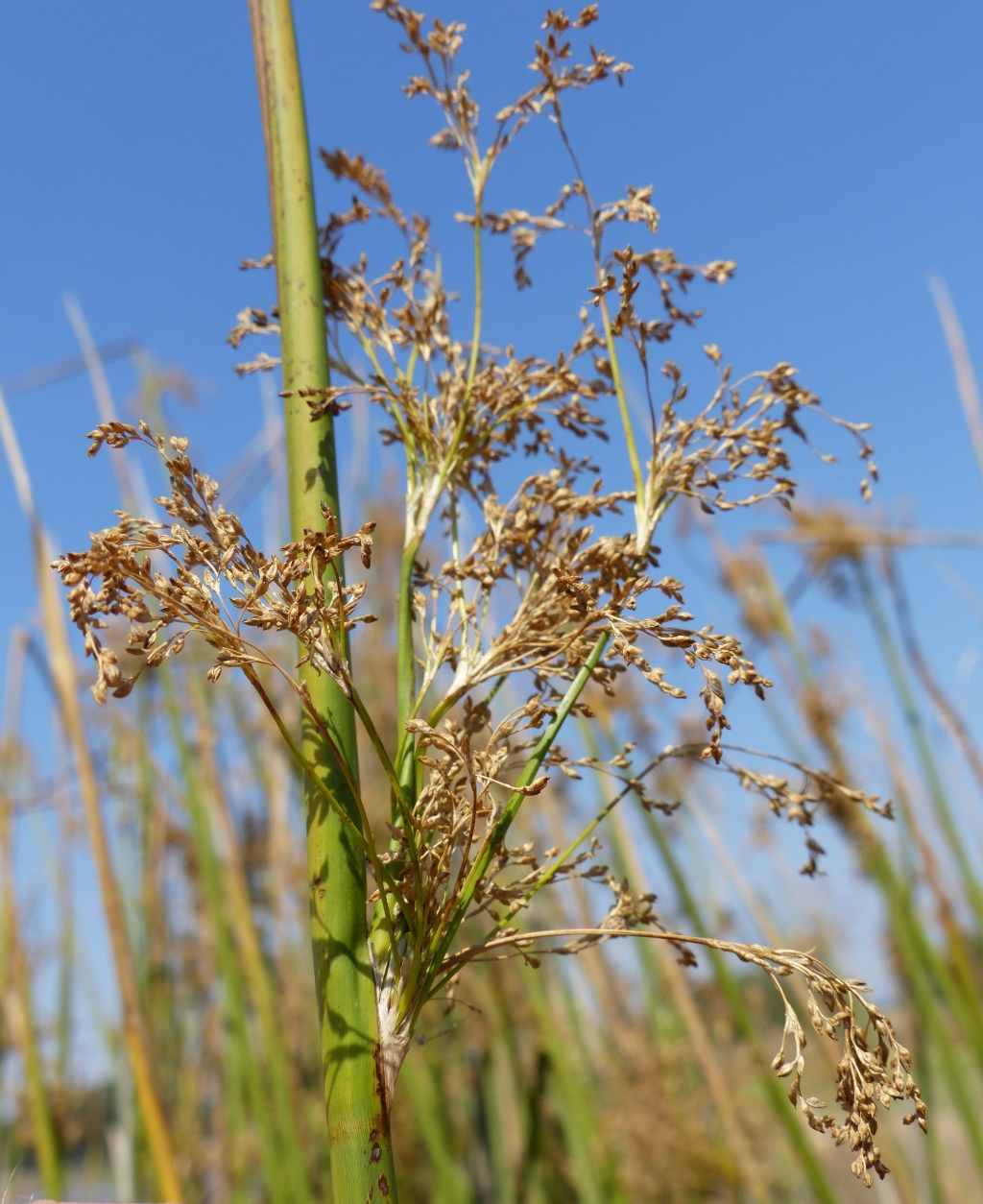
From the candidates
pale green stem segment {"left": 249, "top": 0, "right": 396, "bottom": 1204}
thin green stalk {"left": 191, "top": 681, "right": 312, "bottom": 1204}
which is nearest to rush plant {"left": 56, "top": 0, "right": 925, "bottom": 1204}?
pale green stem segment {"left": 249, "top": 0, "right": 396, "bottom": 1204}

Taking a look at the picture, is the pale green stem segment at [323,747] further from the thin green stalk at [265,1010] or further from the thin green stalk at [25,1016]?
the thin green stalk at [25,1016]

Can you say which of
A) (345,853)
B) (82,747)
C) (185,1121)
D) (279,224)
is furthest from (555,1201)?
(279,224)

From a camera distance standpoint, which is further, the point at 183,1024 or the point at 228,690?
the point at 183,1024

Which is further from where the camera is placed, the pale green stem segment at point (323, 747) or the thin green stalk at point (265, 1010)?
the thin green stalk at point (265, 1010)

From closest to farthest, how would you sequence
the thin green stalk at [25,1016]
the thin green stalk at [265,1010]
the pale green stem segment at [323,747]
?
Result: the pale green stem segment at [323,747]
the thin green stalk at [25,1016]
the thin green stalk at [265,1010]

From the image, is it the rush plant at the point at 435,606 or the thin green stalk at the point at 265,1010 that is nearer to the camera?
the rush plant at the point at 435,606

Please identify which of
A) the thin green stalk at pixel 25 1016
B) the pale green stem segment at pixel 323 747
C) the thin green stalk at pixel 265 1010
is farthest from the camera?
the thin green stalk at pixel 265 1010

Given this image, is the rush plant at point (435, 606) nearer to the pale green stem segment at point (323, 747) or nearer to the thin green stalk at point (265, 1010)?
the pale green stem segment at point (323, 747)

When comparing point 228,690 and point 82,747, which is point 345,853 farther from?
point 228,690

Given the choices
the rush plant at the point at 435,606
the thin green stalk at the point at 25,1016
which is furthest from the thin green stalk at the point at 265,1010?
the rush plant at the point at 435,606
